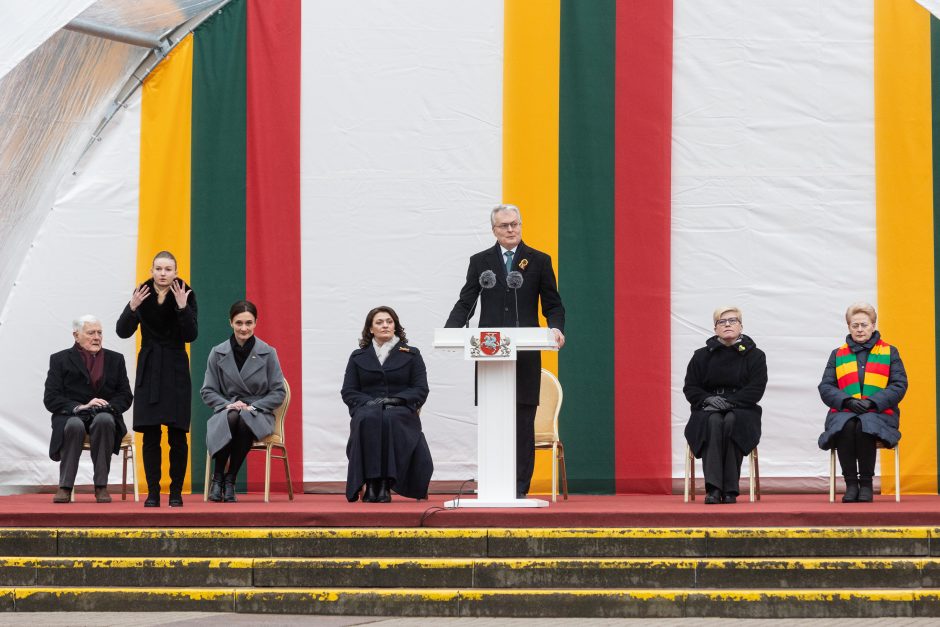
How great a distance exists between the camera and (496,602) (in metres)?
5.03

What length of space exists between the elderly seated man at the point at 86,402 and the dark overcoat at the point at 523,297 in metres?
2.05

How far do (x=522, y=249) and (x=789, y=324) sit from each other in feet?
6.56

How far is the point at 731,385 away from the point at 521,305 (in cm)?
120

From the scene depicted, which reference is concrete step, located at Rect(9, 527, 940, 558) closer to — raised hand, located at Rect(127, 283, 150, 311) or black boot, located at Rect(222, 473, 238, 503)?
raised hand, located at Rect(127, 283, 150, 311)

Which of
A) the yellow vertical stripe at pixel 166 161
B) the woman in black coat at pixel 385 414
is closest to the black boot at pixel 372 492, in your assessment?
the woman in black coat at pixel 385 414

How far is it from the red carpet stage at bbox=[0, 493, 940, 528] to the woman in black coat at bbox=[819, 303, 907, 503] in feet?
1.14

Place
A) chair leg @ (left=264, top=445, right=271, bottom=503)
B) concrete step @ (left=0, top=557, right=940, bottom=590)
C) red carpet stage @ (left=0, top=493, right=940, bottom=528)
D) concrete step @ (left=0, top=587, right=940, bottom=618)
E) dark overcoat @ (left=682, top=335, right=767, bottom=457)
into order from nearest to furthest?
concrete step @ (left=0, top=587, right=940, bottom=618) → concrete step @ (left=0, top=557, right=940, bottom=590) → red carpet stage @ (left=0, top=493, right=940, bottom=528) → dark overcoat @ (left=682, top=335, right=767, bottom=457) → chair leg @ (left=264, top=445, right=271, bottom=503)

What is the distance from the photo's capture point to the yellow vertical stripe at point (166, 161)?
800 centimetres

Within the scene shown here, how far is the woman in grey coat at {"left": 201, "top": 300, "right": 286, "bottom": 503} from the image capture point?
23.1ft

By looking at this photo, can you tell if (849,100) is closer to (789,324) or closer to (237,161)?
(789,324)

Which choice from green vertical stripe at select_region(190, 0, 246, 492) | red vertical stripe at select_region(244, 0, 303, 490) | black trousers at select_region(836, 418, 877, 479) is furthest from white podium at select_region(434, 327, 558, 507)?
green vertical stripe at select_region(190, 0, 246, 492)

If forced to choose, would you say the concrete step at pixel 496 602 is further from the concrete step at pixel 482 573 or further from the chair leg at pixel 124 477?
the chair leg at pixel 124 477

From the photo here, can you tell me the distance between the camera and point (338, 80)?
805 cm

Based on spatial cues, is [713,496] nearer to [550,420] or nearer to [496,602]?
[550,420]
